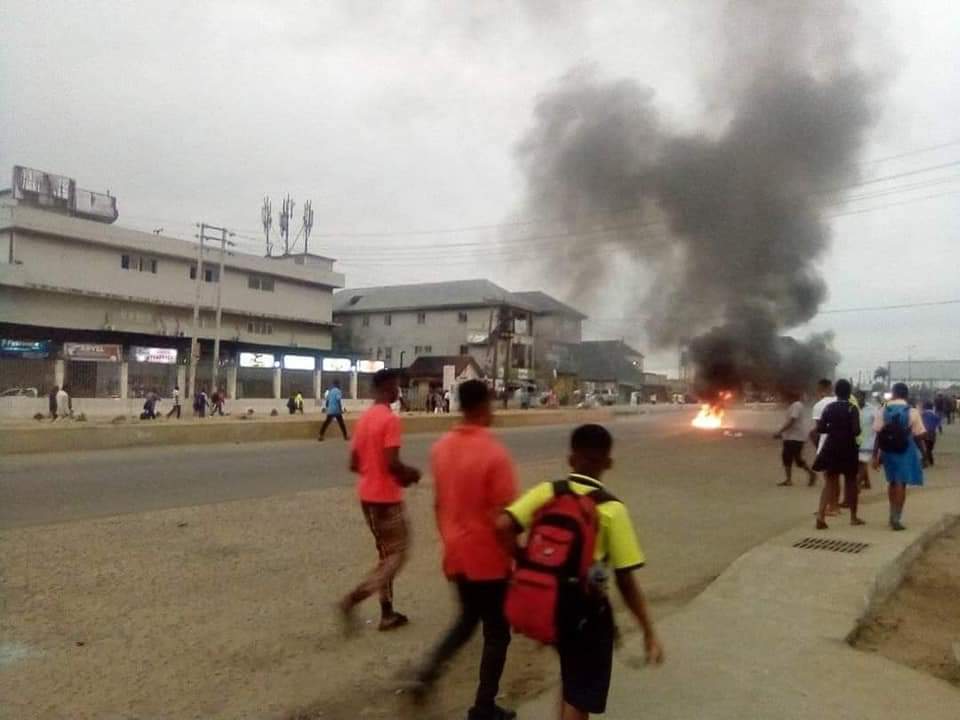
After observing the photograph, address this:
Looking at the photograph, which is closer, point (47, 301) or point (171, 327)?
point (47, 301)

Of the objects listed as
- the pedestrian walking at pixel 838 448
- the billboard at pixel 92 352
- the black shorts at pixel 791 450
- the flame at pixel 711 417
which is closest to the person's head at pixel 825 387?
the black shorts at pixel 791 450

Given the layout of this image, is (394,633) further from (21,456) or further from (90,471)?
(21,456)

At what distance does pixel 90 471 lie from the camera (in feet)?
36.0

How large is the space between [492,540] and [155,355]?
3067 centimetres

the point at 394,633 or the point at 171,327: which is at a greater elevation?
the point at 171,327

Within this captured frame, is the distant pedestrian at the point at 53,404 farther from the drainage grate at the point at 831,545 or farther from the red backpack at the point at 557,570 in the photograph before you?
the red backpack at the point at 557,570

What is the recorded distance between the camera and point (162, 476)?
10523 millimetres

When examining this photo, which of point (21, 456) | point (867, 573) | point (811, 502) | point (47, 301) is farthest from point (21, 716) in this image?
point (47, 301)

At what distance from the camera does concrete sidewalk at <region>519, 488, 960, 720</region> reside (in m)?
3.19

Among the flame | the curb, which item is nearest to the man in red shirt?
the curb

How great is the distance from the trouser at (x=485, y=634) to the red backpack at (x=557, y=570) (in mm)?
611

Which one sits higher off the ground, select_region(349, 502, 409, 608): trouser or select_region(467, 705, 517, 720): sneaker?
select_region(349, 502, 409, 608): trouser

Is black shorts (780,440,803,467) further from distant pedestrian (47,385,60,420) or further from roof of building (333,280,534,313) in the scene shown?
roof of building (333,280,534,313)

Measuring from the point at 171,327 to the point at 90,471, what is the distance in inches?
1047
